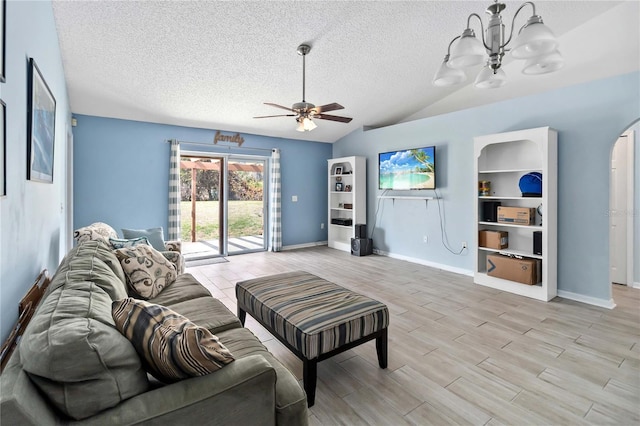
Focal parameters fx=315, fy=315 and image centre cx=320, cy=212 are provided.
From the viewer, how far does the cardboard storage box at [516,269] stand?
3717 millimetres

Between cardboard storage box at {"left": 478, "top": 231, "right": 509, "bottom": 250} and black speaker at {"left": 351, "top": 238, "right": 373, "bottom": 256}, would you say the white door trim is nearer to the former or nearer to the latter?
cardboard storage box at {"left": 478, "top": 231, "right": 509, "bottom": 250}

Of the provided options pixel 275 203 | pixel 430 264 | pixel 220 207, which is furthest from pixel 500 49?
pixel 220 207

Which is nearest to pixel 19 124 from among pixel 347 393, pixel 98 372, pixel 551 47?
pixel 98 372

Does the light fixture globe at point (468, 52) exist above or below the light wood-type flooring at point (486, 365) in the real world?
above

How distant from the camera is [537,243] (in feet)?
12.5

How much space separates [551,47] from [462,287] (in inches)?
118

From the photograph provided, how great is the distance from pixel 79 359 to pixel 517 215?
14.3ft

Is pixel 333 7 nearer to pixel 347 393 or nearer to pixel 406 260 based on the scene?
pixel 347 393

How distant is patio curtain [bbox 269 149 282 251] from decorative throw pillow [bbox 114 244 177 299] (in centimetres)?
386

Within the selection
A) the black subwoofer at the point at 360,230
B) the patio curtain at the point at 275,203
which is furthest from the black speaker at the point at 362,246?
the patio curtain at the point at 275,203

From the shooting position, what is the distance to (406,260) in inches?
224

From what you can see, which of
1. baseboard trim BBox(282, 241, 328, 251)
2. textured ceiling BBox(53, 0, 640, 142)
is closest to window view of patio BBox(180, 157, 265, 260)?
baseboard trim BBox(282, 241, 328, 251)

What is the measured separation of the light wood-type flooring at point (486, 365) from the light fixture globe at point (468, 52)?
213 centimetres

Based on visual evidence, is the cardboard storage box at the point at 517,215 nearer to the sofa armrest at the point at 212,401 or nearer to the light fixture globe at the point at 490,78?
the light fixture globe at the point at 490,78
